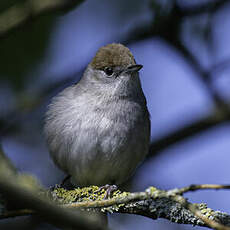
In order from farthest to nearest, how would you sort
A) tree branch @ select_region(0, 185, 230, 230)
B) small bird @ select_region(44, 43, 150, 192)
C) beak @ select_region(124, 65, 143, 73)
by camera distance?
1. beak @ select_region(124, 65, 143, 73)
2. small bird @ select_region(44, 43, 150, 192)
3. tree branch @ select_region(0, 185, 230, 230)

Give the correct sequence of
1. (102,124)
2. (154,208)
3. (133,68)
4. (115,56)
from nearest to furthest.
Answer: (154,208)
(102,124)
(133,68)
(115,56)

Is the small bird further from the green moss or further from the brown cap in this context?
the green moss

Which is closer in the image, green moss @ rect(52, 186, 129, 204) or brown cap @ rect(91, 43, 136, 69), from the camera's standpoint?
green moss @ rect(52, 186, 129, 204)

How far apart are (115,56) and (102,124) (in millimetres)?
1165

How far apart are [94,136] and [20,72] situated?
2.79 meters

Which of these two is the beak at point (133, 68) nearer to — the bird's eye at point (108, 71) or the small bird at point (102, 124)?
the small bird at point (102, 124)

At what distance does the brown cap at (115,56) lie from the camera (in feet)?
18.3

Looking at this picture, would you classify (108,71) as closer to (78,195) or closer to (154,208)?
(78,195)

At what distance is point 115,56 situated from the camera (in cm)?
562

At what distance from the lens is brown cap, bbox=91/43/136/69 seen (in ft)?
18.3

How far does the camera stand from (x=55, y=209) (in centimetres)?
207

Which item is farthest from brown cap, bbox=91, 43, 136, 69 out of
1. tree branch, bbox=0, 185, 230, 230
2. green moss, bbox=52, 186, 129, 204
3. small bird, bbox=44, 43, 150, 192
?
tree branch, bbox=0, 185, 230, 230

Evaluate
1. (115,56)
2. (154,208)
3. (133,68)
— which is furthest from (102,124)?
(154,208)

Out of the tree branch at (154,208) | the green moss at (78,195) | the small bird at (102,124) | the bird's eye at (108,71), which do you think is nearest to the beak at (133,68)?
the small bird at (102,124)
